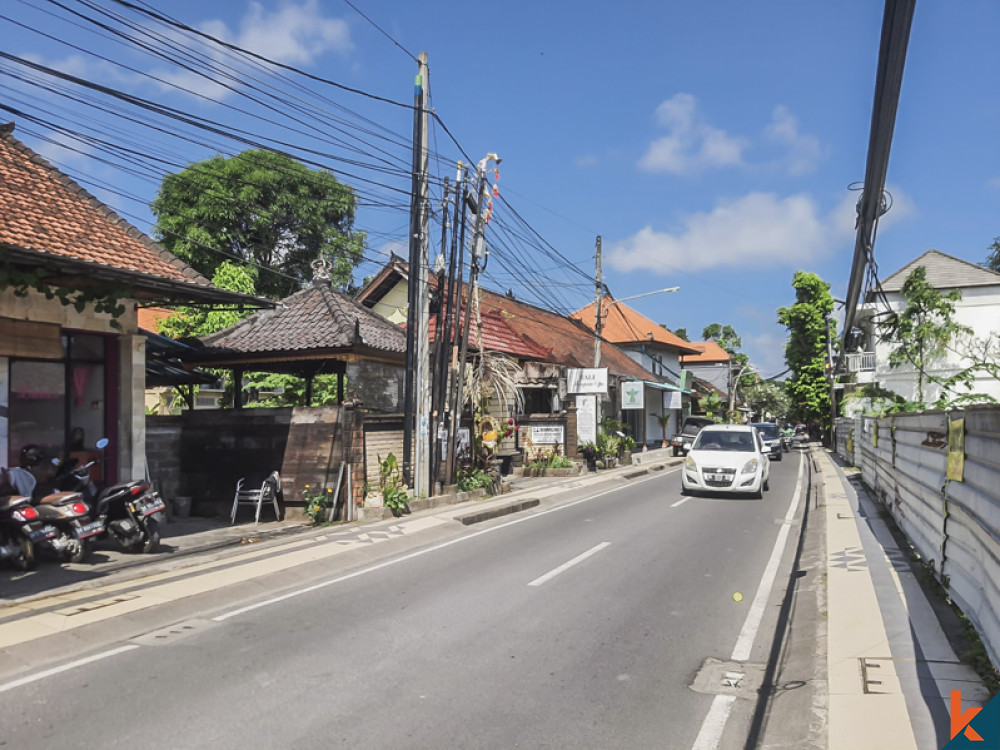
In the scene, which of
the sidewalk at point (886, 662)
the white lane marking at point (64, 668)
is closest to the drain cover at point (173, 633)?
the white lane marking at point (64, 668)

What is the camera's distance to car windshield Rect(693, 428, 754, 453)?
18.8m

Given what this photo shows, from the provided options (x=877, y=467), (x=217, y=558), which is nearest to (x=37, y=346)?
(x=217, y=558)

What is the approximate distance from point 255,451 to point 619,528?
A: 6.98m

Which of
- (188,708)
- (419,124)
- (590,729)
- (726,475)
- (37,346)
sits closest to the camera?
(590,729)

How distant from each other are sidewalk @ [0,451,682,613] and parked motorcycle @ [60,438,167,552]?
8.8 inches

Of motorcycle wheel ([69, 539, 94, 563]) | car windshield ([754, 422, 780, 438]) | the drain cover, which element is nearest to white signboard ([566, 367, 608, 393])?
car windshield ([754, 422, 780, 438])

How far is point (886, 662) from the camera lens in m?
5.83

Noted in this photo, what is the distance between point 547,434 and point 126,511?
59.2 ft

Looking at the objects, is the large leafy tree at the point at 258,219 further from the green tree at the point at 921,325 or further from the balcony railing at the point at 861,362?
the balcony railing at the point at 861,362

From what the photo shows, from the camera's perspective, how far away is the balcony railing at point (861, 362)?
155 feet

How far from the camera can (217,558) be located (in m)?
10.6

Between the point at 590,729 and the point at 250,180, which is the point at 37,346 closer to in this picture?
the point at 590,729

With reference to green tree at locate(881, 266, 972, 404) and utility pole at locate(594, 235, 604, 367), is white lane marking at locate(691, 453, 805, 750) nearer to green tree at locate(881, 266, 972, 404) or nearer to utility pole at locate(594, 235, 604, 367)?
green tree at locate(881, 266, 972, 404)

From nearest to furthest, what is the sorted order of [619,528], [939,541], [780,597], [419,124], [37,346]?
[939,541]
[780,597]
[37,346]
[619,528]
[419,124]
